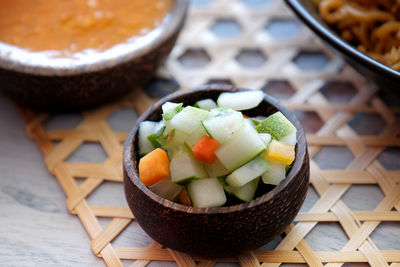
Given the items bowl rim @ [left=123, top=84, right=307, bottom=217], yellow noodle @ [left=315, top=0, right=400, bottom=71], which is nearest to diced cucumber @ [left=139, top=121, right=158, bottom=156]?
bowl rim @ [left=123, top=84, right=307, bottom=217]

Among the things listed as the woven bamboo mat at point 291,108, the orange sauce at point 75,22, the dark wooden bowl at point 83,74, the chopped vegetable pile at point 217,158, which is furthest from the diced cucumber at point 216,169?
the orange sauce at point 75,22

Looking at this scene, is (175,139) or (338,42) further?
(338,42)

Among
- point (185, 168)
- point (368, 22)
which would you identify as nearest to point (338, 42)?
point (368, 22)

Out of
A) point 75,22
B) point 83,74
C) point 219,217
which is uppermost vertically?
point 75,22

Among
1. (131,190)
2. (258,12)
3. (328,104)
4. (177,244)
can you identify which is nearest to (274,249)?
(177,244)

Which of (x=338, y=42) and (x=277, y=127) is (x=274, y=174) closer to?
(x=277, y=127)

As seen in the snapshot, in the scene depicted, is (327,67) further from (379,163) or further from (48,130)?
(48,130)

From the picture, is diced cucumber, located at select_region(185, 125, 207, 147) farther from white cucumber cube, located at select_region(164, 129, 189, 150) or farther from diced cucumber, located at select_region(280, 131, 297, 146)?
diced cucumber, located at select_region(280, 131, 297, 146)
